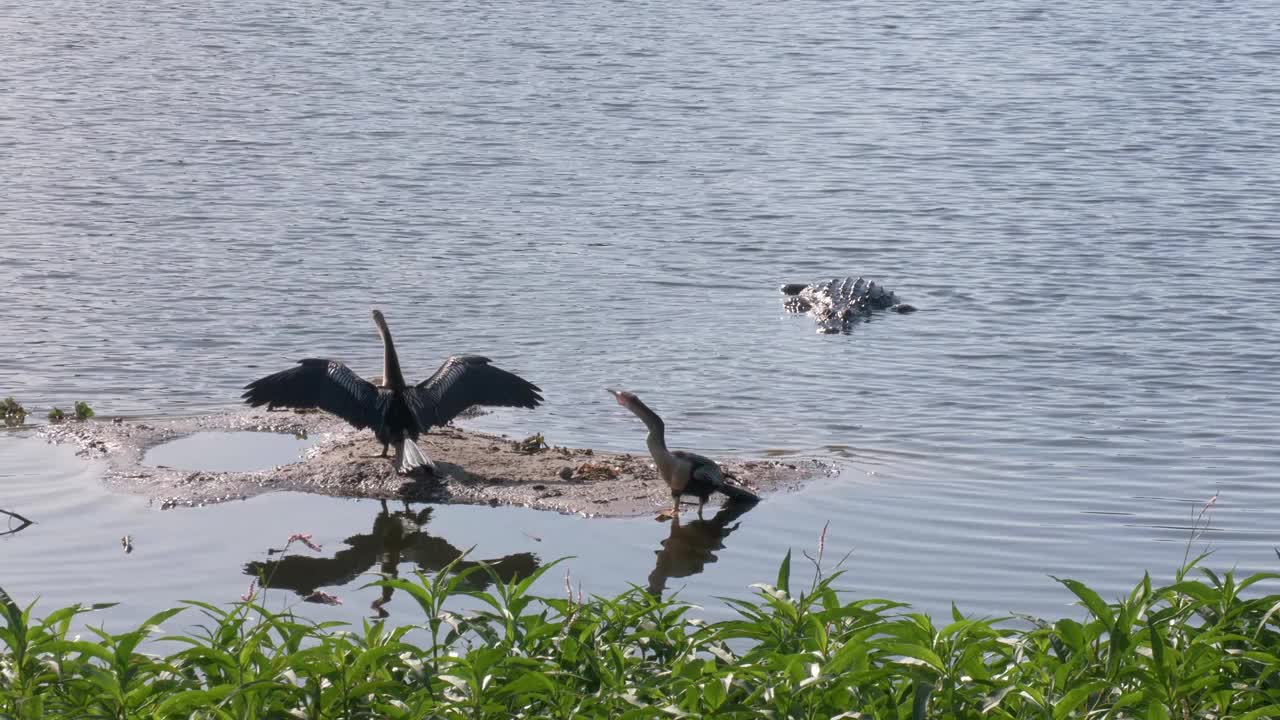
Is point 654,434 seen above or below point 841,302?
above

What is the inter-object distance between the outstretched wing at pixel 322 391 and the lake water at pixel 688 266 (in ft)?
2.57

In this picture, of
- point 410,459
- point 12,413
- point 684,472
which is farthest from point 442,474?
point 12,413

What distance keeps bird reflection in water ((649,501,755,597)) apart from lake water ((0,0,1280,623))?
0.19 feet

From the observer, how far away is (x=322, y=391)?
1053 centimetres

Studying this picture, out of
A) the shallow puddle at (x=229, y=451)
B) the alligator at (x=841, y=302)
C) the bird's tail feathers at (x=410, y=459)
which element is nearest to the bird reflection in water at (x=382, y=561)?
the bird's tail feathers at (x=410, y=459)

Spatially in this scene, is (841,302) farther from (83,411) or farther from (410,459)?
(83,411)

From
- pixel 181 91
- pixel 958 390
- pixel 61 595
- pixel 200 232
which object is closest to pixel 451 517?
pixel 61 595

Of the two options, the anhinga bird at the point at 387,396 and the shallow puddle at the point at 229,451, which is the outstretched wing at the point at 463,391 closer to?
the anhinga bird at the point at 387,396

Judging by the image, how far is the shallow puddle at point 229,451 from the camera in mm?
10562

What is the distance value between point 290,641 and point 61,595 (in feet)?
13.4

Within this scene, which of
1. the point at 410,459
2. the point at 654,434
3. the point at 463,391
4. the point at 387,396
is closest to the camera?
the point at 654,434

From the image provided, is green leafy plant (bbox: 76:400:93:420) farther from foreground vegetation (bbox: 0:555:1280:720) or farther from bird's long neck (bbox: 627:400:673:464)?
foreground vegetation (bbox: 0:555:1280:720)

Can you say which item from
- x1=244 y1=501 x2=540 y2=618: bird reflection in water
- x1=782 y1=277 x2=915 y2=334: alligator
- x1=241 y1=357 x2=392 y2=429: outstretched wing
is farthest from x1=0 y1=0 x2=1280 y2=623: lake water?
x1=241 y1=357 x2=392 y2=429: outstretched wing

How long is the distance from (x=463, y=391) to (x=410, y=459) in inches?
29.6
